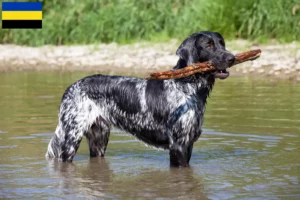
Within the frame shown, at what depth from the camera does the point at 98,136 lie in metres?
10.4

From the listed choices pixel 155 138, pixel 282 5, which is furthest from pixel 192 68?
pixel 282 5

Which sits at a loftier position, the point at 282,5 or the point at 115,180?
the point at 282,5

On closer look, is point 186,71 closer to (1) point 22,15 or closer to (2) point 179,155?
(2) point 179,155

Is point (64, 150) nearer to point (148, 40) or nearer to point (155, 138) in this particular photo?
point (155, 138)

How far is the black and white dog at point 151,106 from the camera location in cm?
944

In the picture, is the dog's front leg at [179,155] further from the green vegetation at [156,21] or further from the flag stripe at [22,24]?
the flag stripe at [22,24]

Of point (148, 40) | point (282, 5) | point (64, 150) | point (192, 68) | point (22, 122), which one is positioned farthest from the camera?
point (148, 40)

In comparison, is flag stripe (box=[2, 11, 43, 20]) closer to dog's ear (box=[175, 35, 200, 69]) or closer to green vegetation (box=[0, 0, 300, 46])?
green vegetation (box=[0, 0, 300, 46])

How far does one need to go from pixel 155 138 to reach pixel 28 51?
12.6 meters

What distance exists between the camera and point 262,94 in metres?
15.6

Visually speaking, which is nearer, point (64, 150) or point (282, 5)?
point (64, 150)

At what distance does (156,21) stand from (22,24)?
3.66 metres

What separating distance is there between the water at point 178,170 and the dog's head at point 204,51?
1179mm

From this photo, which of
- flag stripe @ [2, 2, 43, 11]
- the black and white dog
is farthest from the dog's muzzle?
flag stripe @ [2, 2, 43, 11]
